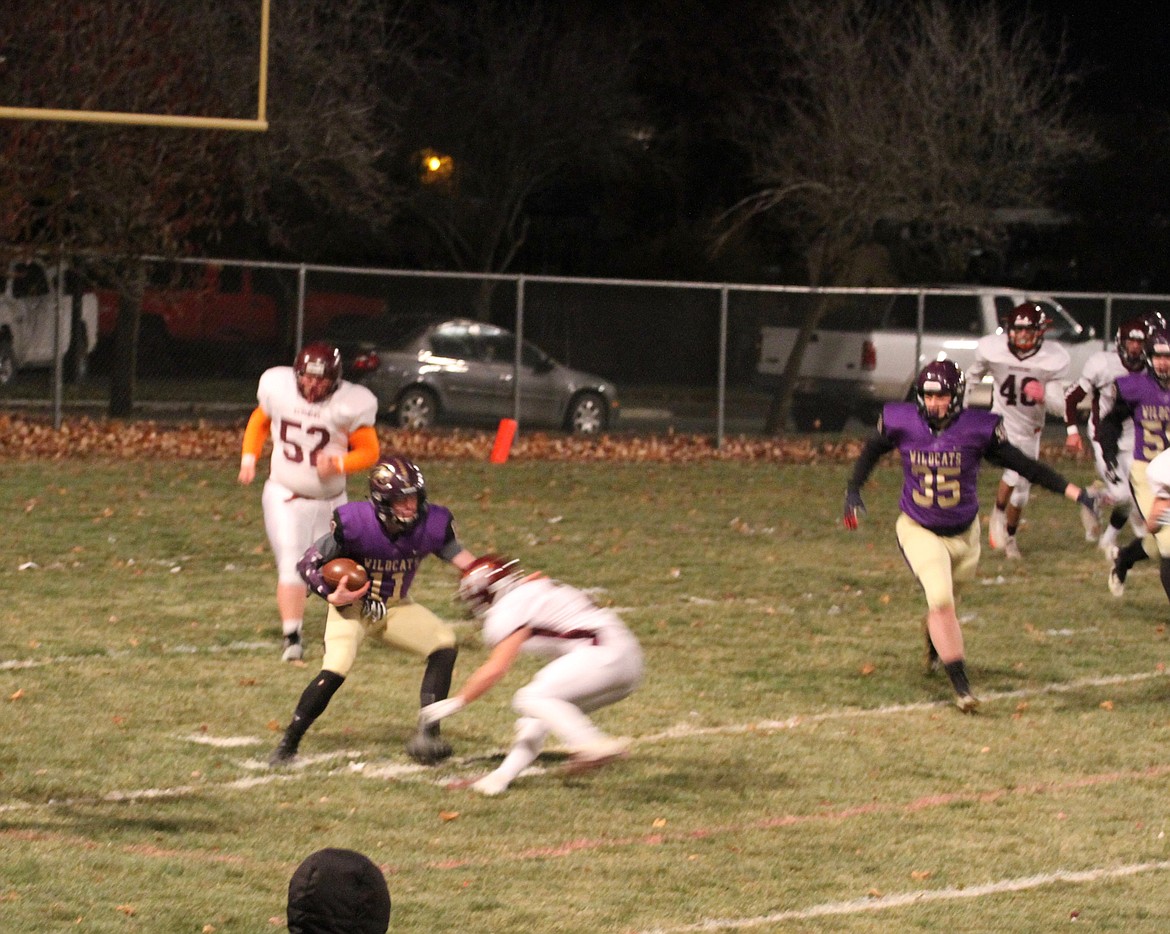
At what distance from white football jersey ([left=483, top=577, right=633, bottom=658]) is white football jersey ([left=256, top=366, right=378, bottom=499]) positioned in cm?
241

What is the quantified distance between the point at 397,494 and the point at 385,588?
497 millimetres

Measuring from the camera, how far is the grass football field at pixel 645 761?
5.45 meters

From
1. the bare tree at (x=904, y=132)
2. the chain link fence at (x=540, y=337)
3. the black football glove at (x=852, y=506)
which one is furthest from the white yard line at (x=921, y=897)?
the bare tree at (x=904, y=132)

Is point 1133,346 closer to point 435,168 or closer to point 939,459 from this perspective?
point 939,459

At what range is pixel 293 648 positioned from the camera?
28.9ft

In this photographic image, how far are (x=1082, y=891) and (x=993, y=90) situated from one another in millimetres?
19688

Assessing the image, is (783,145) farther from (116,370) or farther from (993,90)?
(116,370)

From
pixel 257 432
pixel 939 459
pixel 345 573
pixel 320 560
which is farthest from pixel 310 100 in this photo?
pixel 345 573

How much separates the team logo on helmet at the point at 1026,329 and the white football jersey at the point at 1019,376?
0.13 meters

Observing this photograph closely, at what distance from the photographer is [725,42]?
33688 mm

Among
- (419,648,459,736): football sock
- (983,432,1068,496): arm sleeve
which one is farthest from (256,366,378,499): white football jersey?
(983,432,1068,496): arm sleeve

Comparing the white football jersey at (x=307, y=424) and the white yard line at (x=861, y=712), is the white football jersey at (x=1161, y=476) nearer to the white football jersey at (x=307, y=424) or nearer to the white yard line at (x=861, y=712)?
the white yard line at (x=861, y=712)

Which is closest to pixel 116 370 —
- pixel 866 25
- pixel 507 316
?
pixel 507 316

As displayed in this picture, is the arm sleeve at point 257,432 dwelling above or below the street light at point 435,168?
below
